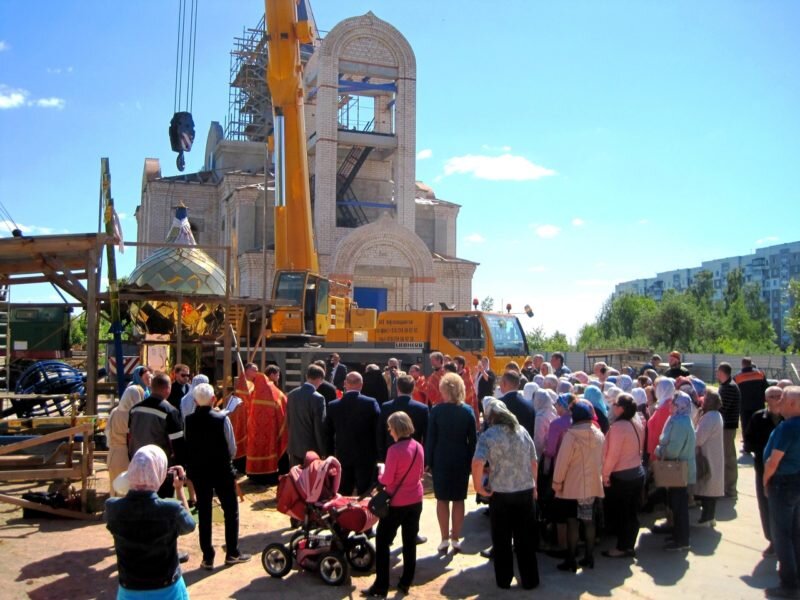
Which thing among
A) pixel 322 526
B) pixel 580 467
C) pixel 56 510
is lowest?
pixel 56 510

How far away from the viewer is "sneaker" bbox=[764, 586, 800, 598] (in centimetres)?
594

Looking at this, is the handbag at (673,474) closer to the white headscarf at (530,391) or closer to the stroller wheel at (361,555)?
the white headscarf at (530,391)

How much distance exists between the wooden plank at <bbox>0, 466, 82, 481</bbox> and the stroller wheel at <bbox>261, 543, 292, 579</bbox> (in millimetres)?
2990

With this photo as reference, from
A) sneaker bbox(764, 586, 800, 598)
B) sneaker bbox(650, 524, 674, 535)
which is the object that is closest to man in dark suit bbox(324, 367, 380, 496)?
sneaker bbox(650, 524, 674, 535)

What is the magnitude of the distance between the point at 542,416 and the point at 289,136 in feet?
43.1

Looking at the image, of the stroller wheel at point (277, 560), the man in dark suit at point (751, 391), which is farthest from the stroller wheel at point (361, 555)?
the man in dark suit at point (751, 391)

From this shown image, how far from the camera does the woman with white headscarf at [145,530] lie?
3.79m

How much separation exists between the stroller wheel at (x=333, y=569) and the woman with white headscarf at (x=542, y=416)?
8.31 feet

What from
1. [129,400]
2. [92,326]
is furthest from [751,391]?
[92,326]

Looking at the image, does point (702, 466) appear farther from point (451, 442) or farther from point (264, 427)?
point (264, 427)

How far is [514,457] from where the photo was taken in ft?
19.3

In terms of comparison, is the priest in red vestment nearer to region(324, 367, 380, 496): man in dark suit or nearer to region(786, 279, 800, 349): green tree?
region(324, 367, 380, 496): man in dark suit

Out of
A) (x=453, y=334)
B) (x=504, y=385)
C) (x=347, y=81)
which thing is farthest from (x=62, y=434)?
(x=347, y=81)

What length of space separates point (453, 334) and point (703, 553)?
9.90m
